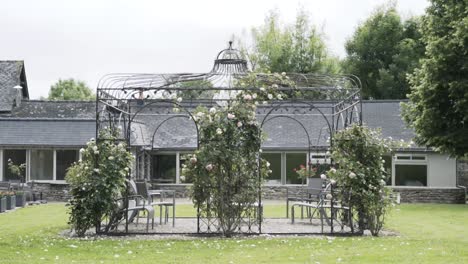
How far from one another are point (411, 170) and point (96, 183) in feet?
59.9

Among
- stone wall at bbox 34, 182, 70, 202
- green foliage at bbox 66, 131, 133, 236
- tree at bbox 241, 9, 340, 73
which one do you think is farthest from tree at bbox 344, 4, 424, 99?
green foliage at bbox 66, 131, 133, 236

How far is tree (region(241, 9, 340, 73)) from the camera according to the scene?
1833 inches

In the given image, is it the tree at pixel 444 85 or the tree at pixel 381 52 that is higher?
the tree at pixel 381 52

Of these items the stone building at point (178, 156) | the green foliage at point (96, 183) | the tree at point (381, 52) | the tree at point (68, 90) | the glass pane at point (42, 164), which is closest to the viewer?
the green foliage at point (96, 183)

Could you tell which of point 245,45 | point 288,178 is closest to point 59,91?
point 245,45

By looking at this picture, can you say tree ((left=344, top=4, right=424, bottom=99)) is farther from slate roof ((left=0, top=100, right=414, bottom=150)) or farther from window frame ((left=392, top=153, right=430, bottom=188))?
window frame ((left=392, top=153, right=430, bottom=188))

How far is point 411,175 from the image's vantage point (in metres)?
29.3

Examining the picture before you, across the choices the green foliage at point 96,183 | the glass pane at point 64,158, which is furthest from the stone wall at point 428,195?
the green foliage at point 96,183

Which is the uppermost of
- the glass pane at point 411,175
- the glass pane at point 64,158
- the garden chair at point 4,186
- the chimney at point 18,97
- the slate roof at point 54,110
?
the chimney at point 18,97

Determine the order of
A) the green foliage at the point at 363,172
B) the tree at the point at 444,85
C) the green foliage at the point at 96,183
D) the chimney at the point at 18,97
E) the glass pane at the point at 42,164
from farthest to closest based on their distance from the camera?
1. the chimney at the point at 18,97
2. the glass pane at the point at 42,164
3. the tree at the point at 444,85
4. the green foliage at the point at 363,172
5. the green foliage at the point at 96,183

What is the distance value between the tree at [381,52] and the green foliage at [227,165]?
28.9 metres

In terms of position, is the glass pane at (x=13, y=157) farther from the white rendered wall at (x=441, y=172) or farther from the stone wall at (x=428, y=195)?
the white rendered wall at (x=441, y=172)

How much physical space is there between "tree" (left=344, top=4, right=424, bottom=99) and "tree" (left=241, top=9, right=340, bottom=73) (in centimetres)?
215

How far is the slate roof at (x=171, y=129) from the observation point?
28.9 m
